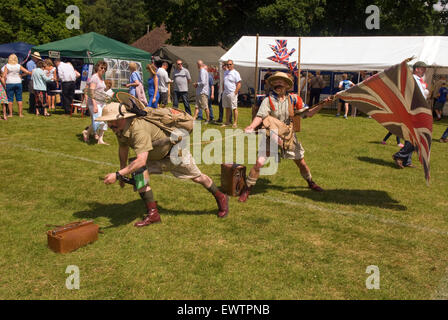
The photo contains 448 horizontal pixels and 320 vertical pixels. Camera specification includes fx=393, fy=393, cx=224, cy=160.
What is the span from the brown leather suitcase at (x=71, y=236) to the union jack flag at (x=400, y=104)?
176 inches

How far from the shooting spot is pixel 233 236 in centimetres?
521

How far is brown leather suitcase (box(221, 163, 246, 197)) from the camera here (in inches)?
264

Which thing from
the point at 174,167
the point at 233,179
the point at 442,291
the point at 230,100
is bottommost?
the point at 442,291

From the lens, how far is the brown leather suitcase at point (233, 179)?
22.0 feet

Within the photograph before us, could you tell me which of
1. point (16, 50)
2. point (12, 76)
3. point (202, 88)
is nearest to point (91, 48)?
point (12, 76)

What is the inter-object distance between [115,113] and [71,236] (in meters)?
1.57

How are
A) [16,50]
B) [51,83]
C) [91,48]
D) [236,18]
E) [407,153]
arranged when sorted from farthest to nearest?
[236,18]
[16,50]
[91,48]
[51,83]
[407,153]

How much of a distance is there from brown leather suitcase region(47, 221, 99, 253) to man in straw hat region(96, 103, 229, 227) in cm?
71

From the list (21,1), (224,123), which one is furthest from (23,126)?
(21,1)

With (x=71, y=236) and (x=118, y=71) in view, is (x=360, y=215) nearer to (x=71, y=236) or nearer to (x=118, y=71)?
(x=71, y=236)

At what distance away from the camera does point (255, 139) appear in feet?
39.2

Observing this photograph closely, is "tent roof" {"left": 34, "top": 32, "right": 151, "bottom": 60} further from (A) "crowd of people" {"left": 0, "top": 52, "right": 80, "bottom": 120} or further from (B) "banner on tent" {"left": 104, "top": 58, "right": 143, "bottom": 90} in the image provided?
(A) "crowd of people" {"left": 0, "top": 52, "right": 80, "bottom": 120}
